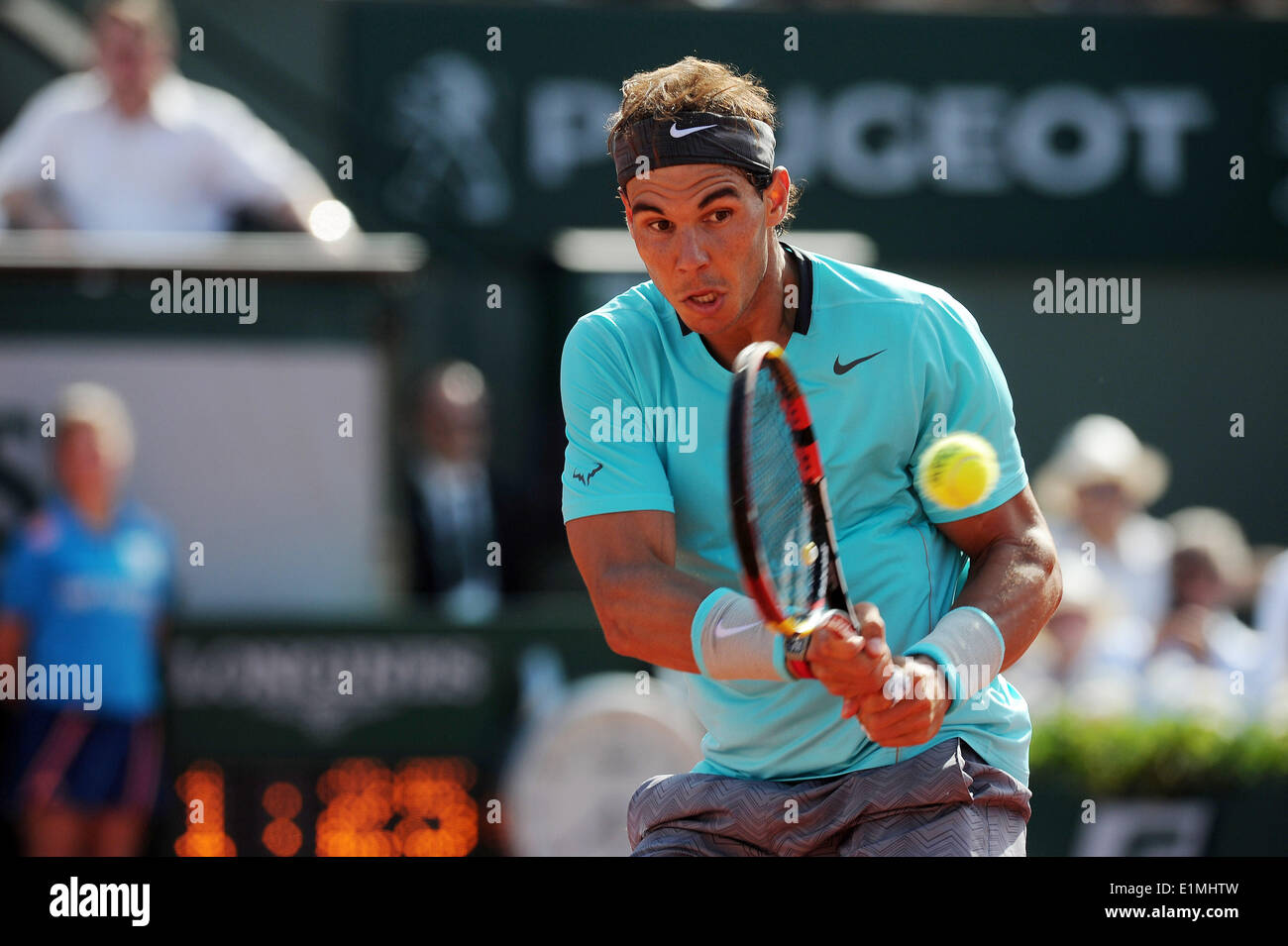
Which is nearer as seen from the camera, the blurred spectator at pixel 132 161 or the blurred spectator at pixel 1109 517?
the blurred spectator at pixel 1109 517

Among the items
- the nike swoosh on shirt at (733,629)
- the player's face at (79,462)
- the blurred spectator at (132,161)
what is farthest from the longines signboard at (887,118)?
the nike swoosh on shirt at (733,629)

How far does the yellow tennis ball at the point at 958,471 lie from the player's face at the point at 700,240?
1.20 ft

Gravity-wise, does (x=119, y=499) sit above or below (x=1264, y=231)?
below

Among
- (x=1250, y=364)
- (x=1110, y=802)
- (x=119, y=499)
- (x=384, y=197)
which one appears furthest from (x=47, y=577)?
(x=1250, y=364)

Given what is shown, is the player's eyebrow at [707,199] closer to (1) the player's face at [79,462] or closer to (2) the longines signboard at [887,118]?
(1) the player's face at [79,462]

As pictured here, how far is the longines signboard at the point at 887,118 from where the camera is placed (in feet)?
24.5

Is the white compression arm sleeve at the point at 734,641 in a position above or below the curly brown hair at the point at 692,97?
below

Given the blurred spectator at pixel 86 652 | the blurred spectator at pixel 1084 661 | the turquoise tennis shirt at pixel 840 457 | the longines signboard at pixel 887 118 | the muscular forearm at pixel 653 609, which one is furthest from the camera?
the longines signboard at pixel 887 118

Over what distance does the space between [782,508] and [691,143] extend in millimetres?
565

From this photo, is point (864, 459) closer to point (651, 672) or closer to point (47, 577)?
point (651, 672)

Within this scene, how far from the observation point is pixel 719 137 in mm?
2648

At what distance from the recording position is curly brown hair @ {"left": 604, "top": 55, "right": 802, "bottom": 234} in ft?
8.73

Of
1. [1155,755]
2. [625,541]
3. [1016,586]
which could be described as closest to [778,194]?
[625,541]

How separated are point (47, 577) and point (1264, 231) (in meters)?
5.46
